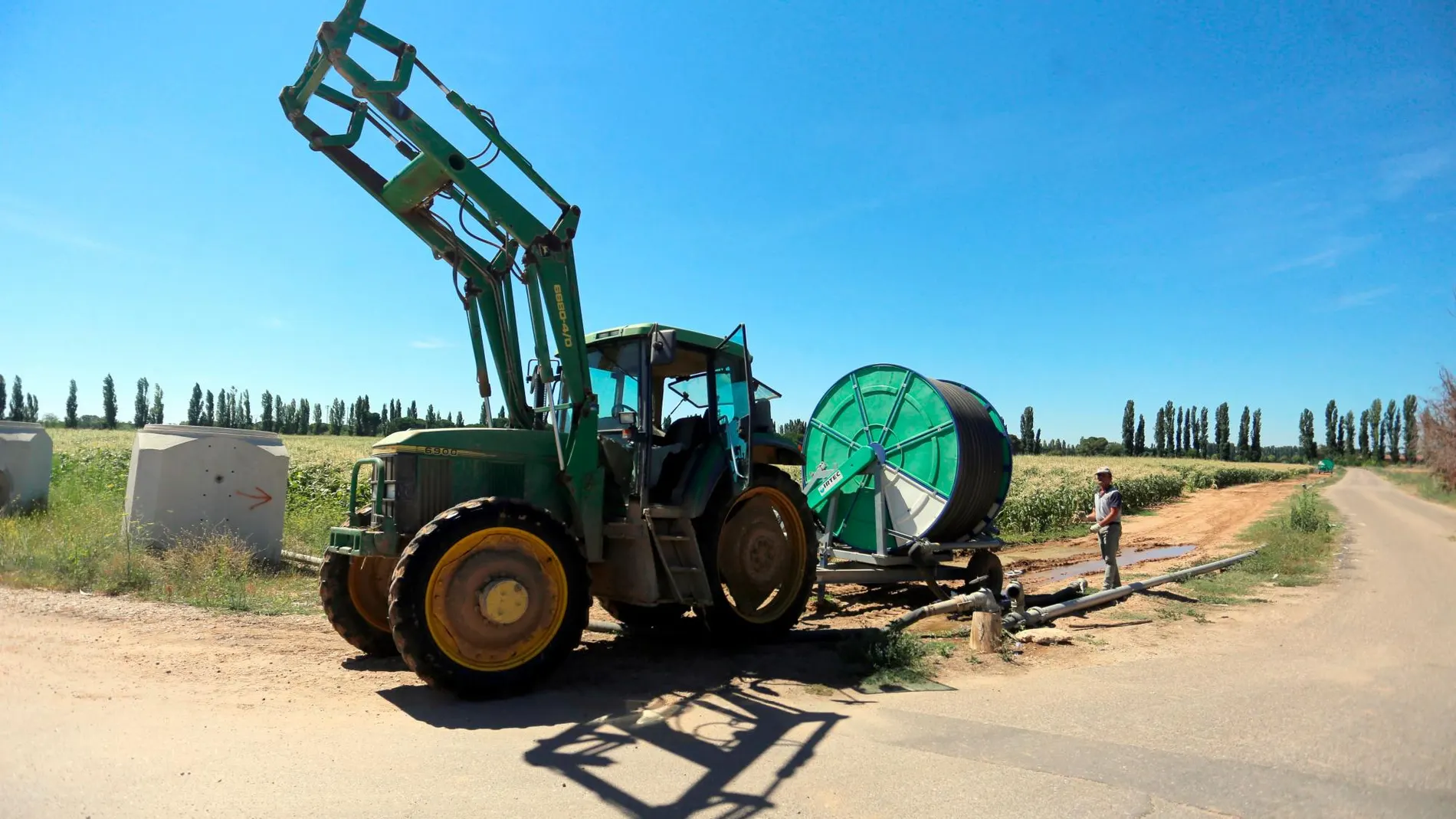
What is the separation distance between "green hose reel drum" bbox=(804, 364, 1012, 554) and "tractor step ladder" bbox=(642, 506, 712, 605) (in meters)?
4.12

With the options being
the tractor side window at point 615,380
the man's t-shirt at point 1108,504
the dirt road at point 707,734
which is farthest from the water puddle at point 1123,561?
the tractor side window at point 615,380

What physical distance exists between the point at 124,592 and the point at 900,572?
28.7 feet

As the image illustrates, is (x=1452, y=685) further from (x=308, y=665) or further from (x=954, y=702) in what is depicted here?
(x=308, y=665)

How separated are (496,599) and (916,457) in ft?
21.1

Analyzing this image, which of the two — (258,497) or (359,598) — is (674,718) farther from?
(258,497)

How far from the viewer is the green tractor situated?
5.77 m

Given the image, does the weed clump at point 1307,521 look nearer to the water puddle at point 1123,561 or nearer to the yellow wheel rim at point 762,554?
the water puddle at point 1123,561

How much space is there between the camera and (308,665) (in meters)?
6.68

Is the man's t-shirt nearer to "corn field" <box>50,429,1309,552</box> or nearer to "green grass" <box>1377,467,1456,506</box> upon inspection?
"corn field" <box>50,429,1309,552</box>

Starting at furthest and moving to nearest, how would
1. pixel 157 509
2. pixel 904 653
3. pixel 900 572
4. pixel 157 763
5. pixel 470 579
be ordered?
pixel 157 509 → pixel 900 572 → pixel 904 653 → pixel 470 579 → pixel 157 763

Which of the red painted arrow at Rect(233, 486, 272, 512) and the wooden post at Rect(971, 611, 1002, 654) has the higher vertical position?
the red painted arrow at Rect(233, 486, 272, 512)

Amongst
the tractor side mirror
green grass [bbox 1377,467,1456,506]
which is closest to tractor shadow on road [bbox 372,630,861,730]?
the tractor side mirror

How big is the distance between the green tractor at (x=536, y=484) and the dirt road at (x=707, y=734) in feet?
1.74

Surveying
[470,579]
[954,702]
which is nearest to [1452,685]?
[954,702]
